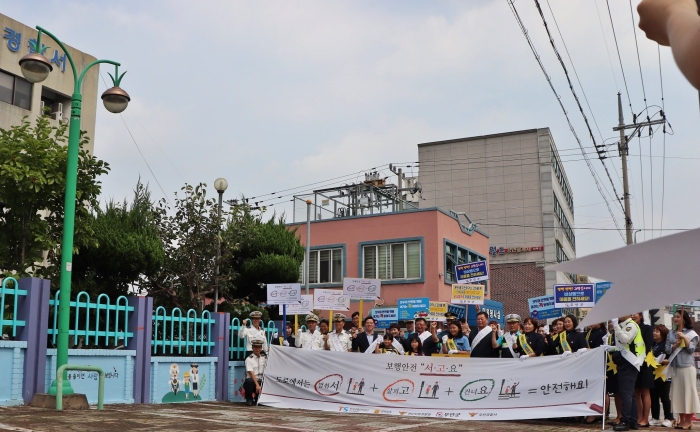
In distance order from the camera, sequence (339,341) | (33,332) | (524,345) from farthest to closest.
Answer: (339,341), (524,345), (33,332)

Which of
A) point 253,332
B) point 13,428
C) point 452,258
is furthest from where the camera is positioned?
point 452,258

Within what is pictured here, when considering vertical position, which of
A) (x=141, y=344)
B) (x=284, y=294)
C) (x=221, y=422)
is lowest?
(x=221, y=422)

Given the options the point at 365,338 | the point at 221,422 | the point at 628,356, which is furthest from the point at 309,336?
the point at 628,356

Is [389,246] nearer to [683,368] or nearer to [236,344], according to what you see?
[236,344]

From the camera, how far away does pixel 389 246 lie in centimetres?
3188

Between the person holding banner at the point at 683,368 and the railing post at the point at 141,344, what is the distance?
9.79 m

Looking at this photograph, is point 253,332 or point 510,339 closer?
point 510,339

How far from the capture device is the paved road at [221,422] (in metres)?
9.73

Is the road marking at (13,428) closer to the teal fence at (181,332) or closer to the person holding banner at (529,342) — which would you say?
the teal fence at (181,332)

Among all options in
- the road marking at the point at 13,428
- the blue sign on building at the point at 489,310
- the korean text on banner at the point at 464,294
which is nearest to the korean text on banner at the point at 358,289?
the korean text on banner at the point at 464,294

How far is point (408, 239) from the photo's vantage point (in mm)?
31203

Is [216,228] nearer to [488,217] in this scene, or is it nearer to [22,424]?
[22,424]

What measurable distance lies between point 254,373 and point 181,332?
1893 millimetres

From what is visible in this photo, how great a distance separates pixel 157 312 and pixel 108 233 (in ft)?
8.43
